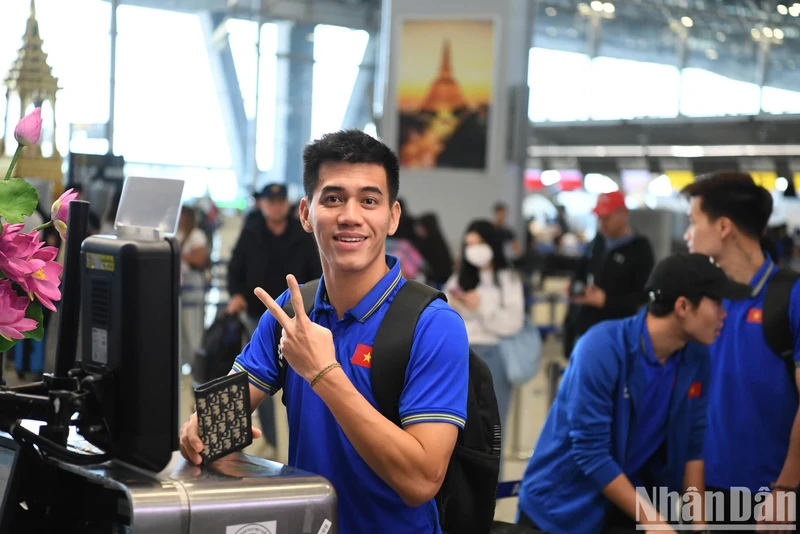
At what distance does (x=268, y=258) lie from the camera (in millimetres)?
5871

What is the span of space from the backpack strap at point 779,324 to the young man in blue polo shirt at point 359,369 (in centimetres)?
175

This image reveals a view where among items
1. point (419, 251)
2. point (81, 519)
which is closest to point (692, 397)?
point (81, 519)

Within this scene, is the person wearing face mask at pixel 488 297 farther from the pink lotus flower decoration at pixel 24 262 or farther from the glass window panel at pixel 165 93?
the glass window panel at pixel 165 93

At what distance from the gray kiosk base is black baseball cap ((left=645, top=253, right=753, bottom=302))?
5.11 ft

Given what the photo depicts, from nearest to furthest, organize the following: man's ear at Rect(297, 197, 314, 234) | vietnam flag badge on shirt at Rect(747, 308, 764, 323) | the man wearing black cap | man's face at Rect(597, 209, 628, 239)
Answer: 1. man's ear at Rect(297, 197, 314, 234)
2. vietnam flag badge on shirt at Rect(747, 308, 764, 323)
3. the man wearing black cap
4. man's face at Rect(597, 209, 628, 239)

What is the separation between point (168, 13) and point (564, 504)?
11227 millimetres

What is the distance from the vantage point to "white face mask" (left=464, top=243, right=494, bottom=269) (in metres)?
5.64

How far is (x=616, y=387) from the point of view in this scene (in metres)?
2.69

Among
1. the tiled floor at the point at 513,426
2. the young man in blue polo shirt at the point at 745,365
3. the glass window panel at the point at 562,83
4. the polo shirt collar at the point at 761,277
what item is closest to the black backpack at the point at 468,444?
the young man in blue polo shirt at the point at 745,365

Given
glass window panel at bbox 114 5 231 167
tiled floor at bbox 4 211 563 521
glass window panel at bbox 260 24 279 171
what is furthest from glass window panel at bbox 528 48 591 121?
tiled floor at bbox 4 211 563 521

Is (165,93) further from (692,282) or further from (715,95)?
(692,282)

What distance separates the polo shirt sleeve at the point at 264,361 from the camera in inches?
73.5

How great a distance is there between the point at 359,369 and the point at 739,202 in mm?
2019

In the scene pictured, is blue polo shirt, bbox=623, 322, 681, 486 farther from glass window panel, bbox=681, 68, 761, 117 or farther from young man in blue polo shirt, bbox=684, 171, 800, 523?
glass window panel, bbox=681, 68, 761, 117
